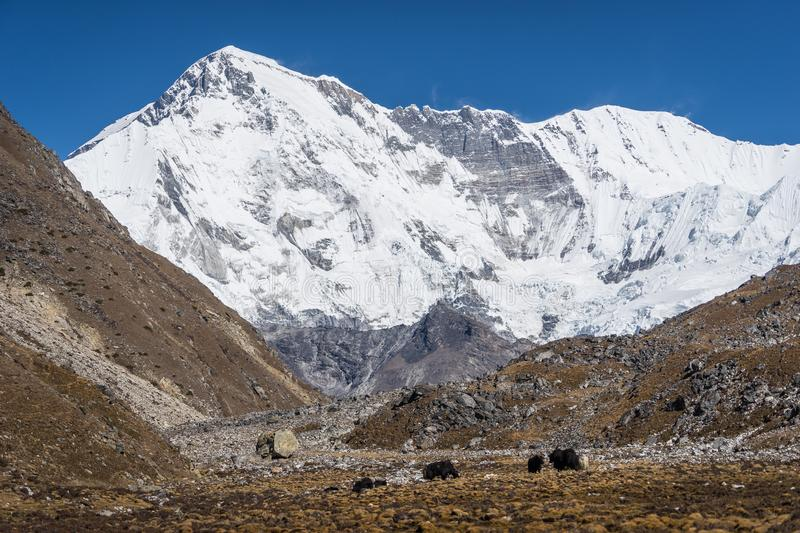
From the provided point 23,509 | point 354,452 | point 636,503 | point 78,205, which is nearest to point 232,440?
point 354,452

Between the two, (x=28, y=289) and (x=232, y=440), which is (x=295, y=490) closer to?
(x=232, y=440)

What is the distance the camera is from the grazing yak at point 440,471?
42.3m

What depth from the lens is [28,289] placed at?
3568 inches

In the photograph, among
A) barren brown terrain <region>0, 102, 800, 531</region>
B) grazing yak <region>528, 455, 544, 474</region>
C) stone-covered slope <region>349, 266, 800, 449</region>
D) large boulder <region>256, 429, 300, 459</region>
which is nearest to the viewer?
barren brown terrain <region>0, 102, 800, 531</region>

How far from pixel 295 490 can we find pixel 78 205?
97191 mm

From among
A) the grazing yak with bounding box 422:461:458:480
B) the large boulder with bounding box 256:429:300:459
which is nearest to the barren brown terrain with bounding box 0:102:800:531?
the large boulder with bounding box 256:429:300:459

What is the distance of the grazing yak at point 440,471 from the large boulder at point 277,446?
19.6m

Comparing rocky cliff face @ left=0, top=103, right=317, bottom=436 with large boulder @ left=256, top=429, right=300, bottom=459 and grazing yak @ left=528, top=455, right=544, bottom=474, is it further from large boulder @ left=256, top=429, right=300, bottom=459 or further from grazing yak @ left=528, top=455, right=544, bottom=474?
grazing yak @ left=528, top=455, right=544, bottom=474

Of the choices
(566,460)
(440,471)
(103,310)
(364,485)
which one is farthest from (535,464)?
(103,310)

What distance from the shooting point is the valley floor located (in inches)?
1077

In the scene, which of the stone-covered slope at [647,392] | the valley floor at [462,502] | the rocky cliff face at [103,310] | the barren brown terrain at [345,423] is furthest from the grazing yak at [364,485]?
the rocky cliff face at [103,310]

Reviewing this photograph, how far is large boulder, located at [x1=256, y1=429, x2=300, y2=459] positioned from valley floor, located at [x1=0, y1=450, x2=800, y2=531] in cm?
1549

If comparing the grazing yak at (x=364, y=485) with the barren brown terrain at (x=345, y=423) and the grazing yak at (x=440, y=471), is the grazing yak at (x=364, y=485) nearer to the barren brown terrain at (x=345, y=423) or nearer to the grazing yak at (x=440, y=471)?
the barren brown terrain at (x=345, y=423)

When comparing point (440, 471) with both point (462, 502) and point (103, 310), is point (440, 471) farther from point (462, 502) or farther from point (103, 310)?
point (103, 310)
